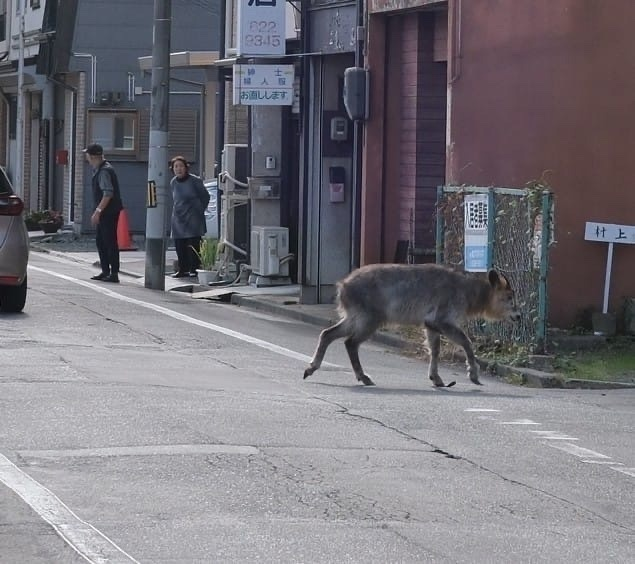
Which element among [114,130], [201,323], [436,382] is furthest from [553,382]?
[114,130]

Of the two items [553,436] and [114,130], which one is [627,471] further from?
[114,130]

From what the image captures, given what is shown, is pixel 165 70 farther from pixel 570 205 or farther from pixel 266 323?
pixel 570 205

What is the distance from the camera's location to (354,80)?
19203 millimetres

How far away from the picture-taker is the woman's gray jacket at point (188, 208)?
24219 millimetres

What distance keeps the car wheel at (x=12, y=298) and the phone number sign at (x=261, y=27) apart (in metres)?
5.67

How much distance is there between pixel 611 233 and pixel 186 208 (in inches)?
390

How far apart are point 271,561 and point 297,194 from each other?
54.2ft

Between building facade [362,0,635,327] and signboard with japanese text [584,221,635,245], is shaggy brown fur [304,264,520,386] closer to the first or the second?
building facade [362,0,635,327]

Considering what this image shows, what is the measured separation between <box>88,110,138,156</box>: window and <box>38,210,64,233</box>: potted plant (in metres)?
A: 2.21

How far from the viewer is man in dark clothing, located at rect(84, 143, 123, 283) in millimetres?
22281

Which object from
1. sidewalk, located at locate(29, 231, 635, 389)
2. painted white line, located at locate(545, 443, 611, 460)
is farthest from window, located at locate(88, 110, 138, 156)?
painted white line, located at locate(545, 443, 611, 460)

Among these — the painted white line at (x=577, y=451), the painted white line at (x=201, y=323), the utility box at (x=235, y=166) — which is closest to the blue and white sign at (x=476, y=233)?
the painted white line at (x=201, y=323)

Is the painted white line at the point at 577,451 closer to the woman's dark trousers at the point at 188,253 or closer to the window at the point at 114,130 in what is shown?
the woman's dark trousers at the point at 188,253

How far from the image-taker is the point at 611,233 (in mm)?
15805
